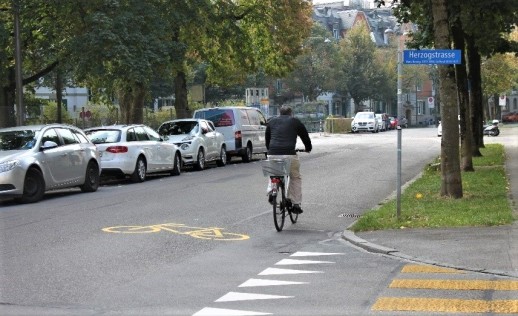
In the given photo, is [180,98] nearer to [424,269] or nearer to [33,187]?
[33,187]

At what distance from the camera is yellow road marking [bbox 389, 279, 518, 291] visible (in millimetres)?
9203

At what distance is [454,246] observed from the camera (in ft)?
38.8

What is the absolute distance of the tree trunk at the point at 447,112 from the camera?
16953mm

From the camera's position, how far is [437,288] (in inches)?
364

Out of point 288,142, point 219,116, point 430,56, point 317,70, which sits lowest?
point 288,142

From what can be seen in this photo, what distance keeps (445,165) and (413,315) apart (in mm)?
9568

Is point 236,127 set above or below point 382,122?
above

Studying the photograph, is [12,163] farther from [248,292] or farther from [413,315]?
[413,315]

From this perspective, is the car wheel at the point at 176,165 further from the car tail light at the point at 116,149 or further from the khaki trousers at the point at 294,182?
the khaki trousers at the point at 294,182

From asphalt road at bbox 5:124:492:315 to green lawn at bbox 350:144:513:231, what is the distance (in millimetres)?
632

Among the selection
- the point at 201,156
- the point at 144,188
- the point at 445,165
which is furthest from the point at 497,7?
the point at 201,156

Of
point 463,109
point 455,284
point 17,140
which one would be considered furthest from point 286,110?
point 463,109

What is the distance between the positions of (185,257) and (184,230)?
2.61m

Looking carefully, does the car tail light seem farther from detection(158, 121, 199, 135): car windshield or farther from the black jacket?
the black jacket
